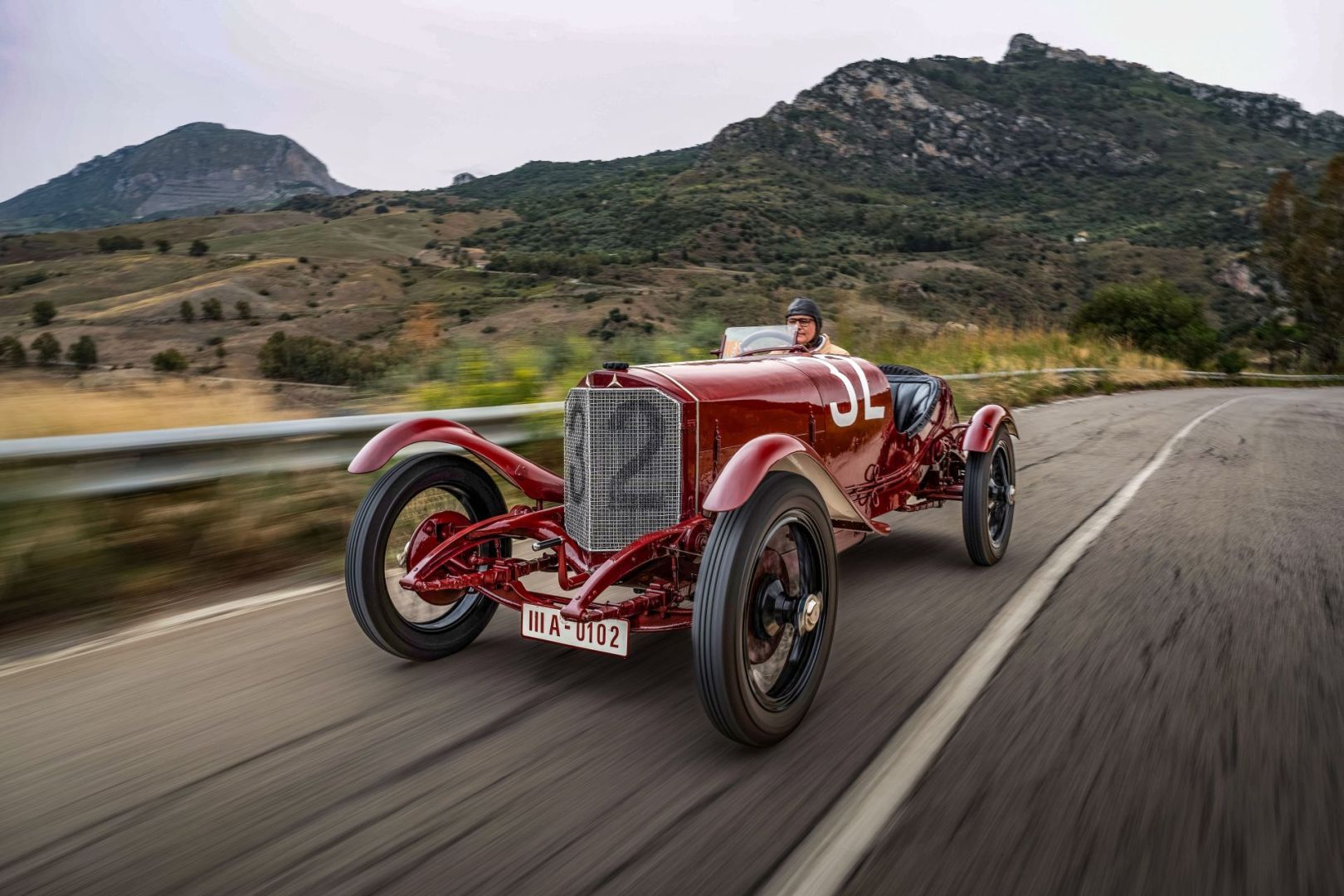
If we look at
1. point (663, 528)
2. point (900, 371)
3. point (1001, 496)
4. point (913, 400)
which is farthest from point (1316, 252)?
point (663, 528)

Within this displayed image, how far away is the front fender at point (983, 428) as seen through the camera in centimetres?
503

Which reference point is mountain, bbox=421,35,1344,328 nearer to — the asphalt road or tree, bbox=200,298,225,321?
tree, bbox=200,298,225,321

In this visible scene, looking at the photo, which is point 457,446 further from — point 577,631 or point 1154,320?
point 1154,320

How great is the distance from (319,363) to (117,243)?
80.2 metres

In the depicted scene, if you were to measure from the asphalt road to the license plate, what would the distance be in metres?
0.23

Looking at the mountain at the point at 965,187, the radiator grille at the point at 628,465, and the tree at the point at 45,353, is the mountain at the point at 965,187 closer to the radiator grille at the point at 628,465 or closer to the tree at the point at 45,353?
the tree at the point at 45,353

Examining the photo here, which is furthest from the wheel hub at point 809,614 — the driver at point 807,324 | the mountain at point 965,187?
the mountain at point 965,187

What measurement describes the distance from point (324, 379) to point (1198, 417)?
13585mm

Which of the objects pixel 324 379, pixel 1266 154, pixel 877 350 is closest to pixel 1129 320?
pixel 877 350

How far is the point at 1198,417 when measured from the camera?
14352 millimetres

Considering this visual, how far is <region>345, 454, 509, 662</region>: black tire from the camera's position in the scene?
3.26 metres

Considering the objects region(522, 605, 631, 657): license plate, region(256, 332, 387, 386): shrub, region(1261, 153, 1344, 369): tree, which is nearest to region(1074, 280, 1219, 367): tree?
region(1261, 153, 1344, 369): tree

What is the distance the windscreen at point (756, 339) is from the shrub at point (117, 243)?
83.6m

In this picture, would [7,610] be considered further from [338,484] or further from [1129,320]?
[1129,320]
